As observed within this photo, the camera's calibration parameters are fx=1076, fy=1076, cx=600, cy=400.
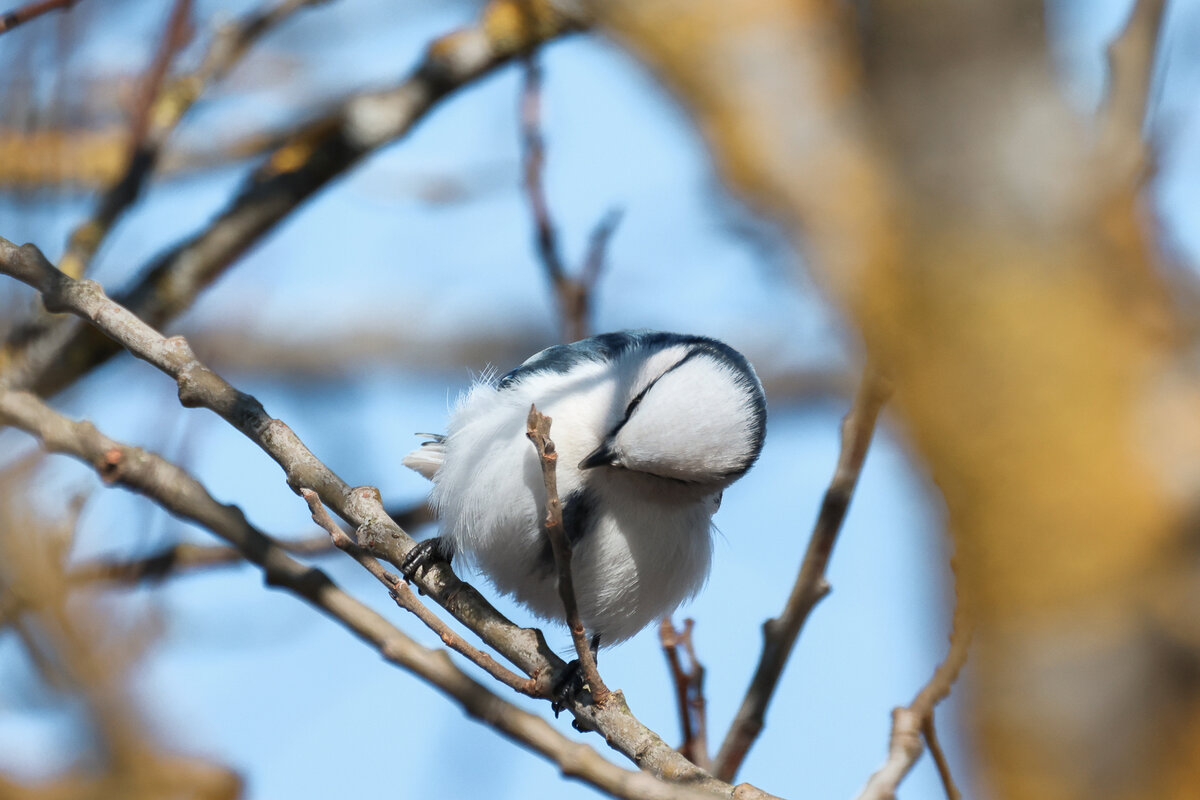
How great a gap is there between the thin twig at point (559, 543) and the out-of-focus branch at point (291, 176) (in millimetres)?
1791

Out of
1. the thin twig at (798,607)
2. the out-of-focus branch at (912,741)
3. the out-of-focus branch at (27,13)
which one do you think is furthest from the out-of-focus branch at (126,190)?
the out-of-focus branch at (912,741)

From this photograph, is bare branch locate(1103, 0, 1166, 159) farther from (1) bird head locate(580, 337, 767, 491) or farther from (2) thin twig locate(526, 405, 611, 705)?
(1) bird head locate(580, 337, 767, 491)

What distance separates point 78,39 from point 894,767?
227 centimetres

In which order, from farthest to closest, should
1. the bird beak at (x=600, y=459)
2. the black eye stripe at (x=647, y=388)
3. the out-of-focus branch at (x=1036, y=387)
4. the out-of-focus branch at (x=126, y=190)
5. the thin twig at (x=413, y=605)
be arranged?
1. the out-of-focus branch at (x=126, y=190)
2. the black eye stripe at (x=647, y=388)
3. the bird beak at (x=600, y=459)
4. the thin twig at (x=413, y=605)
5. the out-of-focus branch at (x=1036, y=387)

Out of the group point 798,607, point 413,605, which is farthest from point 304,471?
point 798,607

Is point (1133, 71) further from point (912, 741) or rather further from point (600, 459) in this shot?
point (600, 459)

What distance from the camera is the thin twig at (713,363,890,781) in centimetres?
205

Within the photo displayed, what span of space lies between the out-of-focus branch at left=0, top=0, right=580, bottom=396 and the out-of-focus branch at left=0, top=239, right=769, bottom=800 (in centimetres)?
106

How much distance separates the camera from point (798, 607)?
2.16 m

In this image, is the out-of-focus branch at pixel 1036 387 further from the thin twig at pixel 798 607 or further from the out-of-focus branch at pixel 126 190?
the out-of-focus branch at pixel 126 190

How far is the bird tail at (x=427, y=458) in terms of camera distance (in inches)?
137

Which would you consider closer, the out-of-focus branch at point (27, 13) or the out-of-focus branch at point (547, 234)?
the out-of-focus branch at point (27, 13)

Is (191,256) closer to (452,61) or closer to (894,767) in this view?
(452,61)

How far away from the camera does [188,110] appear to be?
3459mm
